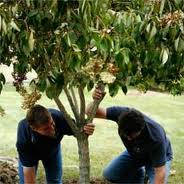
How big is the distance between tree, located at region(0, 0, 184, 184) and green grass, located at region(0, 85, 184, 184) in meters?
4.49

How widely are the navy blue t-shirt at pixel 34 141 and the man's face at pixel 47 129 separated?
0.15 meters

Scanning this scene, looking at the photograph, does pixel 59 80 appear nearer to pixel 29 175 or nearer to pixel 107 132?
pixel 29 175

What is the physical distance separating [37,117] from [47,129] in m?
0.30

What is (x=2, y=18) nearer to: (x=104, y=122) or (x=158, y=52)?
(x=158, y=52)

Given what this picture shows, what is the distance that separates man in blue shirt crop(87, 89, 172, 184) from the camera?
471cm

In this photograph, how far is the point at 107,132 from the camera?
1307 centimetres

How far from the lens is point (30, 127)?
5246 millimetres

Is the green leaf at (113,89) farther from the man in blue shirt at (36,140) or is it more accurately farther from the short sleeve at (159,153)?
the short sleeve at (159,153)

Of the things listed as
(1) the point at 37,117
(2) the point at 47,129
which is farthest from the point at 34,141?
(1) the point at 37,117

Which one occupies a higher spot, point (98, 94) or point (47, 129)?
point (98, 94)

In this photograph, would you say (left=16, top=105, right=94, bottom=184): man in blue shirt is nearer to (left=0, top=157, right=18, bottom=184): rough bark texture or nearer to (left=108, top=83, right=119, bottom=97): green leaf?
(left=0, top=157, right=18, bottom=184): rough bark texture

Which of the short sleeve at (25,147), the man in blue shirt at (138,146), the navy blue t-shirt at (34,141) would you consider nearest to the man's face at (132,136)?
the man in blue shirt at (138,146)

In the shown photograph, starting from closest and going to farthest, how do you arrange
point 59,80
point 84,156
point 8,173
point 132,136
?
1. point 59,80
2. point 132,136
3. point 84,156
4. point 8,173

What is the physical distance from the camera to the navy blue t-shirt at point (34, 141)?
538cm
